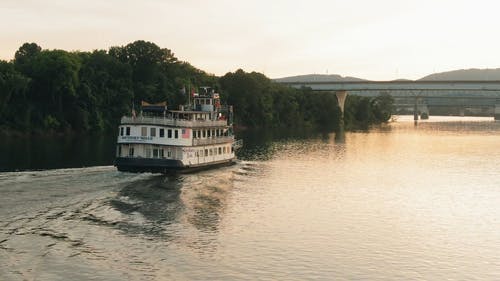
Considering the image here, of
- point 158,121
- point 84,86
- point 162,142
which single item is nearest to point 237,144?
point 162,142

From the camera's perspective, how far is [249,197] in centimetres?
5775

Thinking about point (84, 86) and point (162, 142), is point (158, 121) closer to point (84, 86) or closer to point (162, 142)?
point (162, 142)

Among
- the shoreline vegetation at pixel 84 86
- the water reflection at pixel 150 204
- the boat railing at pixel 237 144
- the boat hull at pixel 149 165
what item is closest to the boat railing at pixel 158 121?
the boat hull at pixel 149 165

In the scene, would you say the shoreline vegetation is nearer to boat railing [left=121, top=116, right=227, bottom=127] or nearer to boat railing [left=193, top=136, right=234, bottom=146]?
boat railing [left=193, top=136, right=234, bottom=146]

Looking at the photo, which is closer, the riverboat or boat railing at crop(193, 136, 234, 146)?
the riverboat

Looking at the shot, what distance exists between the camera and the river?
1352 inches

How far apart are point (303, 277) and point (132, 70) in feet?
410

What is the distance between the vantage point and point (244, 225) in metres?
45.4

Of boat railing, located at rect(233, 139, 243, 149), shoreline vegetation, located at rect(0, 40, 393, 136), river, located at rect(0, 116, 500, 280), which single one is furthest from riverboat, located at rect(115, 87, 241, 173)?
shoreline vegetation, located at rect(0, 40, 393, 136)

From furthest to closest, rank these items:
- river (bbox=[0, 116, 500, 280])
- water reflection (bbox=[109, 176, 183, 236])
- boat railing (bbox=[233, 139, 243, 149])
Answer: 1. boat railing (bbox=[233, 139, 243, 149])
2. water reflection (bbox=[109, 176, 183, 236])
3. river (bbox=[0, 116, 500, 280])

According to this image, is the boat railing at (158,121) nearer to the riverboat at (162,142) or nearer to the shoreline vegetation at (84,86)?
the riverboat at (162,142)

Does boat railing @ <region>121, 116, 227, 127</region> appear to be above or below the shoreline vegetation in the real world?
below

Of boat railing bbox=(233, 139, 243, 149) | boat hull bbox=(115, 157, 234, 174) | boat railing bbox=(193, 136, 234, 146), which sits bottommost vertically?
boat hull bbox=(115, 157, 234, 174)

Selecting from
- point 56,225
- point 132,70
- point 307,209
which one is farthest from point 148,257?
point 132,70
